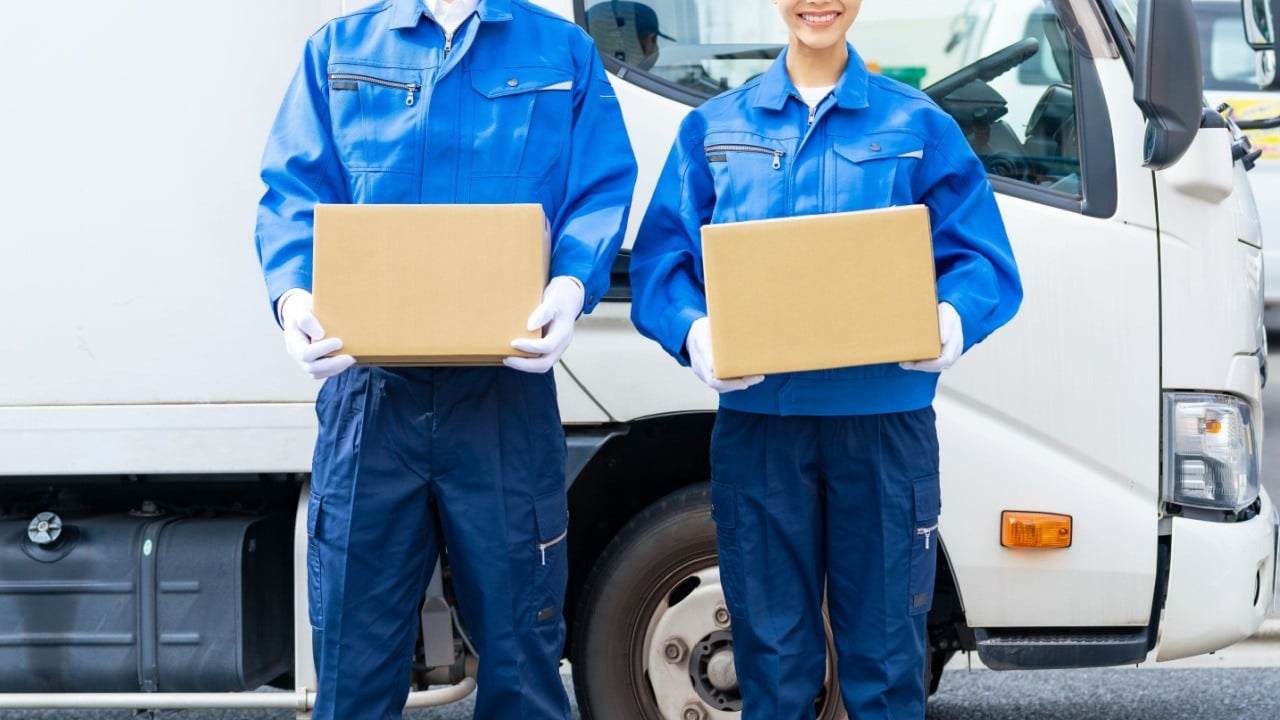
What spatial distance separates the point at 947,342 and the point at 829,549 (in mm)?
479

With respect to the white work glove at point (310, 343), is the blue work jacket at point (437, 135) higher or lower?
higher

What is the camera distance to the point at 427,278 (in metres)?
2.50

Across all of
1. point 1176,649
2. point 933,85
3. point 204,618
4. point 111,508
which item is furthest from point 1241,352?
point 111,508

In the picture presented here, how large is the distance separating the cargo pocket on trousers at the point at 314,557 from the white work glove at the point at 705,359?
2.37 feet

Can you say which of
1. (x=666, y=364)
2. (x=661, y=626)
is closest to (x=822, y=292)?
(x=666, y=364)

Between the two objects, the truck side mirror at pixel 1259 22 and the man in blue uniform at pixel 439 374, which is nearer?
the man in blue uniform at pixel 439 374

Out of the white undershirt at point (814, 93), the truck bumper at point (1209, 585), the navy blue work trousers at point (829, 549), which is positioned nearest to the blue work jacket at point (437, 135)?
the white undershirt at point (814, 93)

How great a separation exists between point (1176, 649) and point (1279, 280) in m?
7.46

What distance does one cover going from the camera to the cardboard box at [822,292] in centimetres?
251

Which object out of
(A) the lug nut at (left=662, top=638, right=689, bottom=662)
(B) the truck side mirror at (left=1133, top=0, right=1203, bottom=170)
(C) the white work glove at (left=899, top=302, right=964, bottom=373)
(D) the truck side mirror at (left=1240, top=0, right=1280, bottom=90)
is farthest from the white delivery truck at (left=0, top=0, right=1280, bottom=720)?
(C) the white work glove at (left=899, top=302, right=964, bottom=373)

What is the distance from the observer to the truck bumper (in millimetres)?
3232

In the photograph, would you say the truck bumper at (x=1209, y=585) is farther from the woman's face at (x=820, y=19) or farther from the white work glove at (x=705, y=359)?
the woman's face at (x=820, y=19)

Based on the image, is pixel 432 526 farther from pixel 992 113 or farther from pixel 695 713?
pixel 992 113

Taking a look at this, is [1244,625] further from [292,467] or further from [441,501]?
[292,467]
